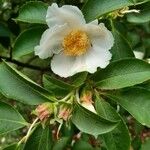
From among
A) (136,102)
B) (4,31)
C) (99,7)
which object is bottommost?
(4,31)

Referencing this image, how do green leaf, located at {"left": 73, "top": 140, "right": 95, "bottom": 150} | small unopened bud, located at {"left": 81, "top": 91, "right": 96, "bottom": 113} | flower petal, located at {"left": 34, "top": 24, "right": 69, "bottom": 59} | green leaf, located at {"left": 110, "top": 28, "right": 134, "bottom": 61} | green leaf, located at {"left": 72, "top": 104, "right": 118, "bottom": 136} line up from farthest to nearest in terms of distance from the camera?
1. green leaf, located at {"left": 73, "top": 140, "right": 95, "bottom": 150}
2. green leaf, located at {"left": 110, "top": 28, "right": 134, "bottom": 61}
3. flower petal, located at {"left": 34, "top": 24, "right": 69, "bottom": 59}
4. small unopened bud, located at {"left": 81, "top": 91, "right": 96, "bottom": 113}
5. green leaf, located at {"left": 72, "top": 104, "right": 118, "bottom": 136}

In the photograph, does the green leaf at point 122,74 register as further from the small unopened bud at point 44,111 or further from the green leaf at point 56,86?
the small unopened bud at point 44,111

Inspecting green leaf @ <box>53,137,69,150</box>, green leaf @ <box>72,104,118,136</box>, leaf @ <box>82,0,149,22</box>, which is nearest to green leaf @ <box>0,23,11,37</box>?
green leaf @ <box>53,137,69,150</box>

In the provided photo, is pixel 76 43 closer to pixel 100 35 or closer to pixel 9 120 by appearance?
pixel 100 35

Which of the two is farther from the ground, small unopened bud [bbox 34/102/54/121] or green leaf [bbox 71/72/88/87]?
small unopened bud [bbox 34/102/54/121]

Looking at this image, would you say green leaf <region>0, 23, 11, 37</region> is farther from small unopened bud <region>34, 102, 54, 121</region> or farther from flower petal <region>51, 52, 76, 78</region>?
small unopened bud <region>34, 102, 54, 121</region>

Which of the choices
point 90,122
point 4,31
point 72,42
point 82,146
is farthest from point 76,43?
point 4,31

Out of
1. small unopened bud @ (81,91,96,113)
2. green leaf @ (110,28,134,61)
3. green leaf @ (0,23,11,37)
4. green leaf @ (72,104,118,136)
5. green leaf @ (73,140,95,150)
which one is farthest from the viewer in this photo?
green leaf @ (0,23,11,37)
